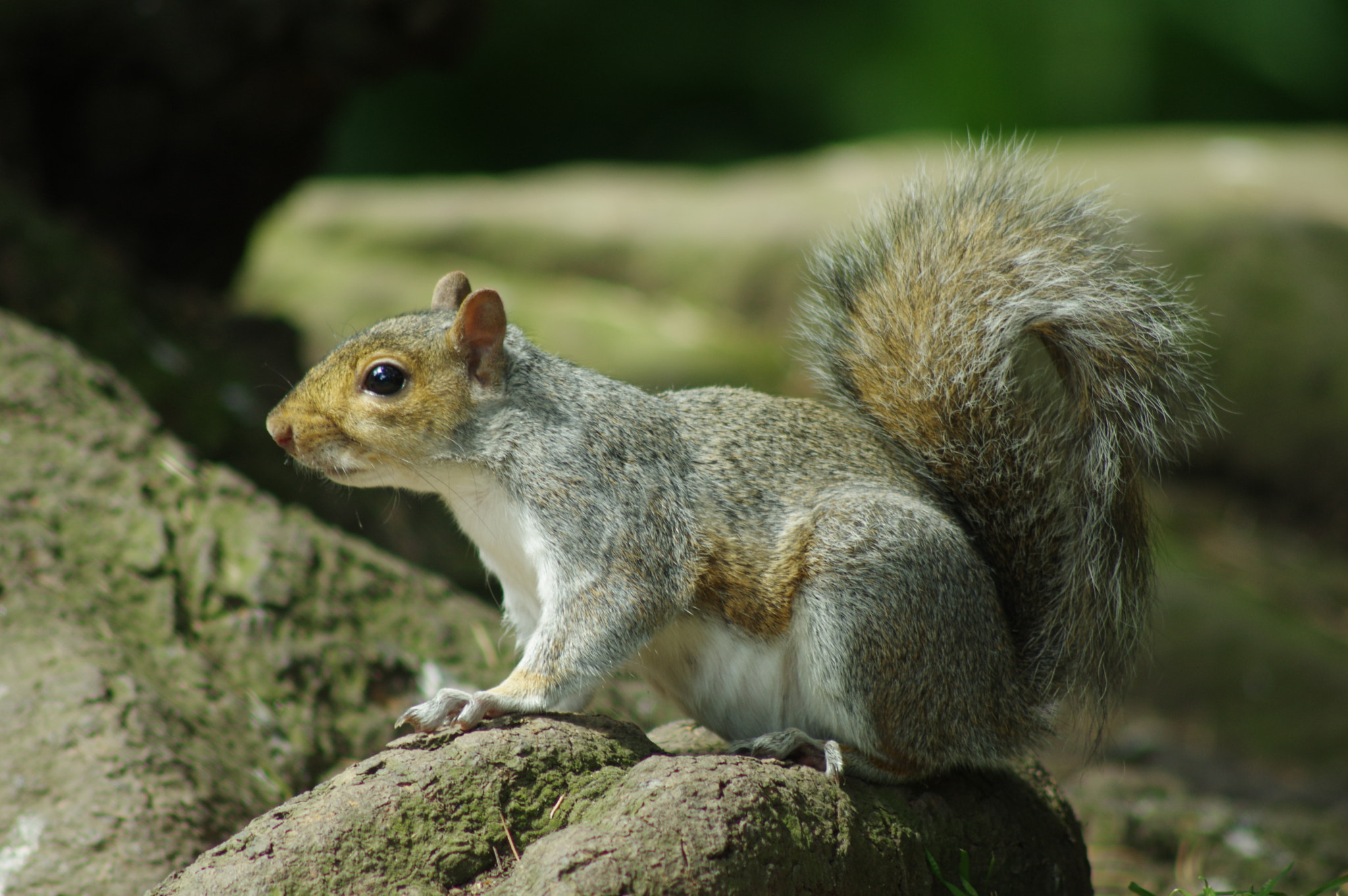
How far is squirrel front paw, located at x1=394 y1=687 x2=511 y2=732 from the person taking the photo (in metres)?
1.82

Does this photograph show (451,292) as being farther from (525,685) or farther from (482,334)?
(525,685)

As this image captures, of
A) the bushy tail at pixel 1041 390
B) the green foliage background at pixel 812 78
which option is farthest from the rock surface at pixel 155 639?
the green foliage background at pixel 812 78

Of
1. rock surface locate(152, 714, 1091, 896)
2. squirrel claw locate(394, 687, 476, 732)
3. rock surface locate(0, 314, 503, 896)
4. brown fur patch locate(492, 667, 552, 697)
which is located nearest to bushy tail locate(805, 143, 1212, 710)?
rock surface locate(152, 714, 1091, 896)

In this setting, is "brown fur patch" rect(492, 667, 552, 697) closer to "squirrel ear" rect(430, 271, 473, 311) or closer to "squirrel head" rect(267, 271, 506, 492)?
"squirrel head" rect(267, 271, 506, 492)

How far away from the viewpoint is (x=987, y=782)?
87.3 inches

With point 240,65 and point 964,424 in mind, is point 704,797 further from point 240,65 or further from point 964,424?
point 240,65

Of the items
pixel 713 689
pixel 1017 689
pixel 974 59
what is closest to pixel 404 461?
pixel 713 689

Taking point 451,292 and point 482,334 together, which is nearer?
point 482,334

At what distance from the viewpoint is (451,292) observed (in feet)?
7.75

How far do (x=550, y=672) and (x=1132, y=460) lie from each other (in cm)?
109

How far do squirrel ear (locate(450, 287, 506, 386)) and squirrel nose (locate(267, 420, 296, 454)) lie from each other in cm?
31

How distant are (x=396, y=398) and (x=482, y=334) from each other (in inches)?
7.4

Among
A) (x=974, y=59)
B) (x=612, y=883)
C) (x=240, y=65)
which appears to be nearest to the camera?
(x=612, y=883)

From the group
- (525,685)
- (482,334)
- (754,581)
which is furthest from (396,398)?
(754,581)
